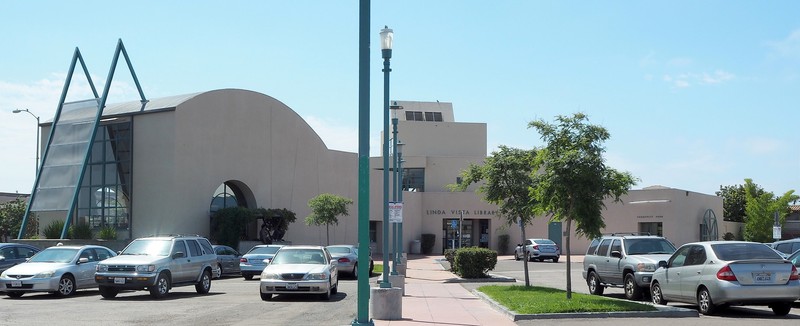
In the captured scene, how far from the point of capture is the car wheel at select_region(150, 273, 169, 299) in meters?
21.3

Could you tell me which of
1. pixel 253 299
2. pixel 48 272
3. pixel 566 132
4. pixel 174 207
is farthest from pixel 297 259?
pixel 174 207

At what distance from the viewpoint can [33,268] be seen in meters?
22.4

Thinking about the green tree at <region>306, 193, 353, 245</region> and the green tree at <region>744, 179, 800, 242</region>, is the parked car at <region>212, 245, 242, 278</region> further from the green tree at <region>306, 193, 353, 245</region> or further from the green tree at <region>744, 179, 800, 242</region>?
the green tree at <region>744, 179, 800, 242</region>

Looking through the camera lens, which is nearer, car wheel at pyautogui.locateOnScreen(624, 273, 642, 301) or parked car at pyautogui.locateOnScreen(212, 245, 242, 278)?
car wheel at pyautogui.locateOnScreen(624, 273, 642, 301)

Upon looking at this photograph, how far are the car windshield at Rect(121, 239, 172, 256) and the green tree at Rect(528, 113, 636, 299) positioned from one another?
1036 cm

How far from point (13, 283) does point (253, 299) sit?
6363mm

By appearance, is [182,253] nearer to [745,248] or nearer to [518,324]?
[518,324]

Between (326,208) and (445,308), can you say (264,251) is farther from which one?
(445,308)

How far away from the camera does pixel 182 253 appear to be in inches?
901

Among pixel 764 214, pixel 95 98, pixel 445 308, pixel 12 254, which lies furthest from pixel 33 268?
pixel 764 214

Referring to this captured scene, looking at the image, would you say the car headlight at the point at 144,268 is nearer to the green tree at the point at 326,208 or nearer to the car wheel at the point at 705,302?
the car wheel at the point at 705,302

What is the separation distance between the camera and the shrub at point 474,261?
3120 centimetres

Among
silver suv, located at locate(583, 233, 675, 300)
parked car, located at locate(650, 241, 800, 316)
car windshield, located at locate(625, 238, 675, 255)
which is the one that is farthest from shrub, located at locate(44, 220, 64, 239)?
parked car, located at locate(650, 241, 800, 316)

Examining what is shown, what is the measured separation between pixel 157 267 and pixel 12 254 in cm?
805
